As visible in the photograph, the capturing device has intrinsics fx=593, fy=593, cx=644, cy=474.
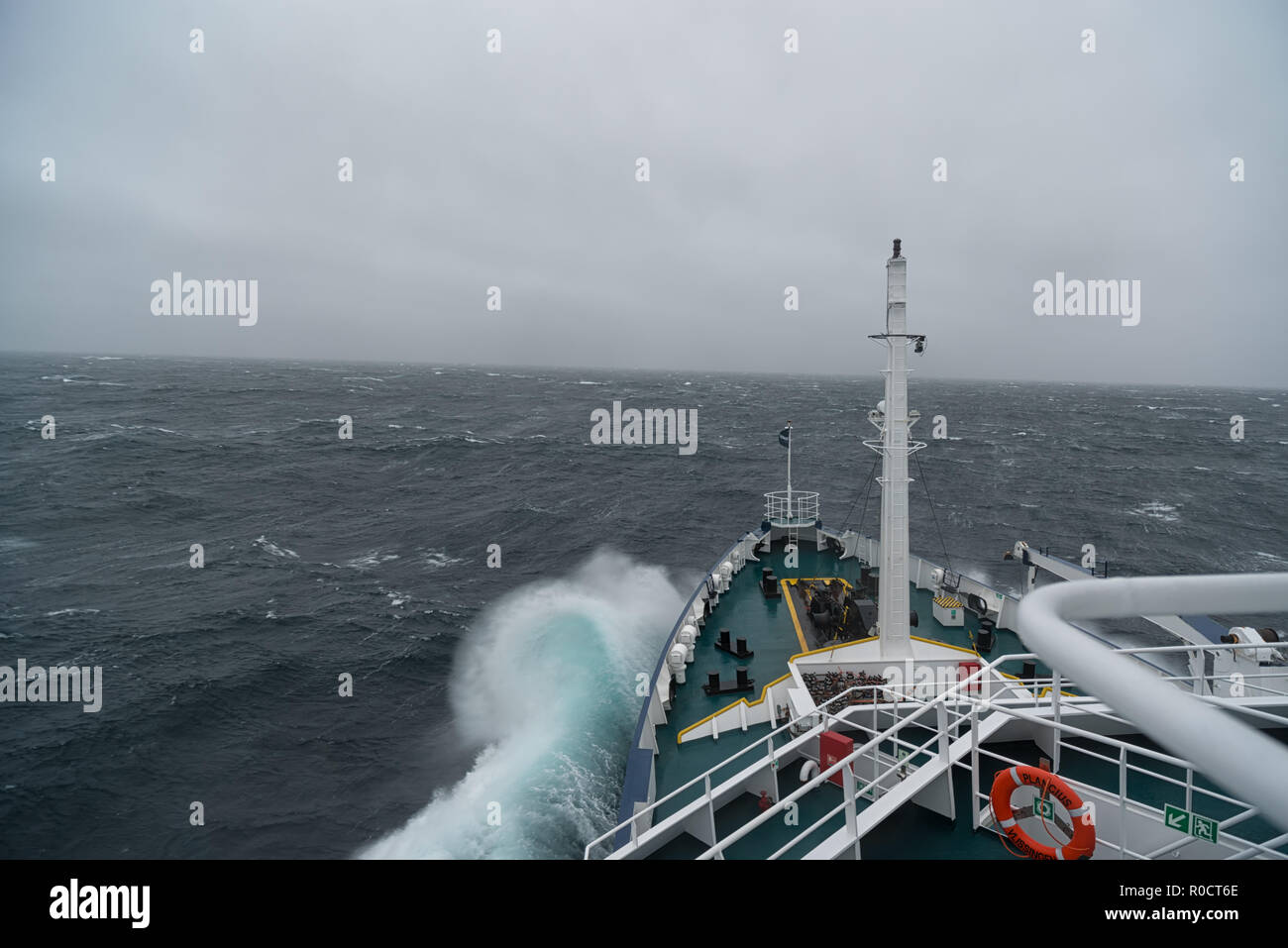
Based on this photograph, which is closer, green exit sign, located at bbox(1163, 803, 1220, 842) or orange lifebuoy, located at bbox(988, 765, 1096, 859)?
green exit sign, located at bbox(1163, 803, 1220, 842)

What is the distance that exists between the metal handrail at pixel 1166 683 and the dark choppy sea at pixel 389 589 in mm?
15305

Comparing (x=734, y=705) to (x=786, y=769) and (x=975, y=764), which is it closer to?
(x=786, y=769)

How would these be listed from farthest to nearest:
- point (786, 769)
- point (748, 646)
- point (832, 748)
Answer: point (748, 646), point (786, 769), point (832, 748)

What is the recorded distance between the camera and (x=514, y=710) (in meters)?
21.1

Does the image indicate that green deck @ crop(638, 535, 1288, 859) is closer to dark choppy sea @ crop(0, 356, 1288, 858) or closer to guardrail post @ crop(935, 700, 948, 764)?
guardrail post @ crop(935, 700, 948, 764)

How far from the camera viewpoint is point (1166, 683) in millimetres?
2145

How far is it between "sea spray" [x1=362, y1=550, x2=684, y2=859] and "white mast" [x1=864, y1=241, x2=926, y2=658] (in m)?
9.00

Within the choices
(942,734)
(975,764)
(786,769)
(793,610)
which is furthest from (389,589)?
(975,764)

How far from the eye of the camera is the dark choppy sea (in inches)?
664

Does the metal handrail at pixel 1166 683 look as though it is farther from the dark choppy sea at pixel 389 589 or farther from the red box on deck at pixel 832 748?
the dark choppy sea at pixel 389 589

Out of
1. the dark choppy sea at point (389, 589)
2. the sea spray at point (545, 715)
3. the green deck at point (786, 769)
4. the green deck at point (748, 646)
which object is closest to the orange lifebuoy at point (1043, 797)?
the green deck at point (786, 769)

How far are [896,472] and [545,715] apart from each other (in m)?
14.0

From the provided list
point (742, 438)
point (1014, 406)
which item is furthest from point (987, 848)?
point (1014, 406)

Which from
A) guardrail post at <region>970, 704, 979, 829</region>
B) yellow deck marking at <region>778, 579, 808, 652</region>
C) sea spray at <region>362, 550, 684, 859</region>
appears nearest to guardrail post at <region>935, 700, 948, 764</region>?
guardrail post at <region>970, 704, 979, 829</region>
